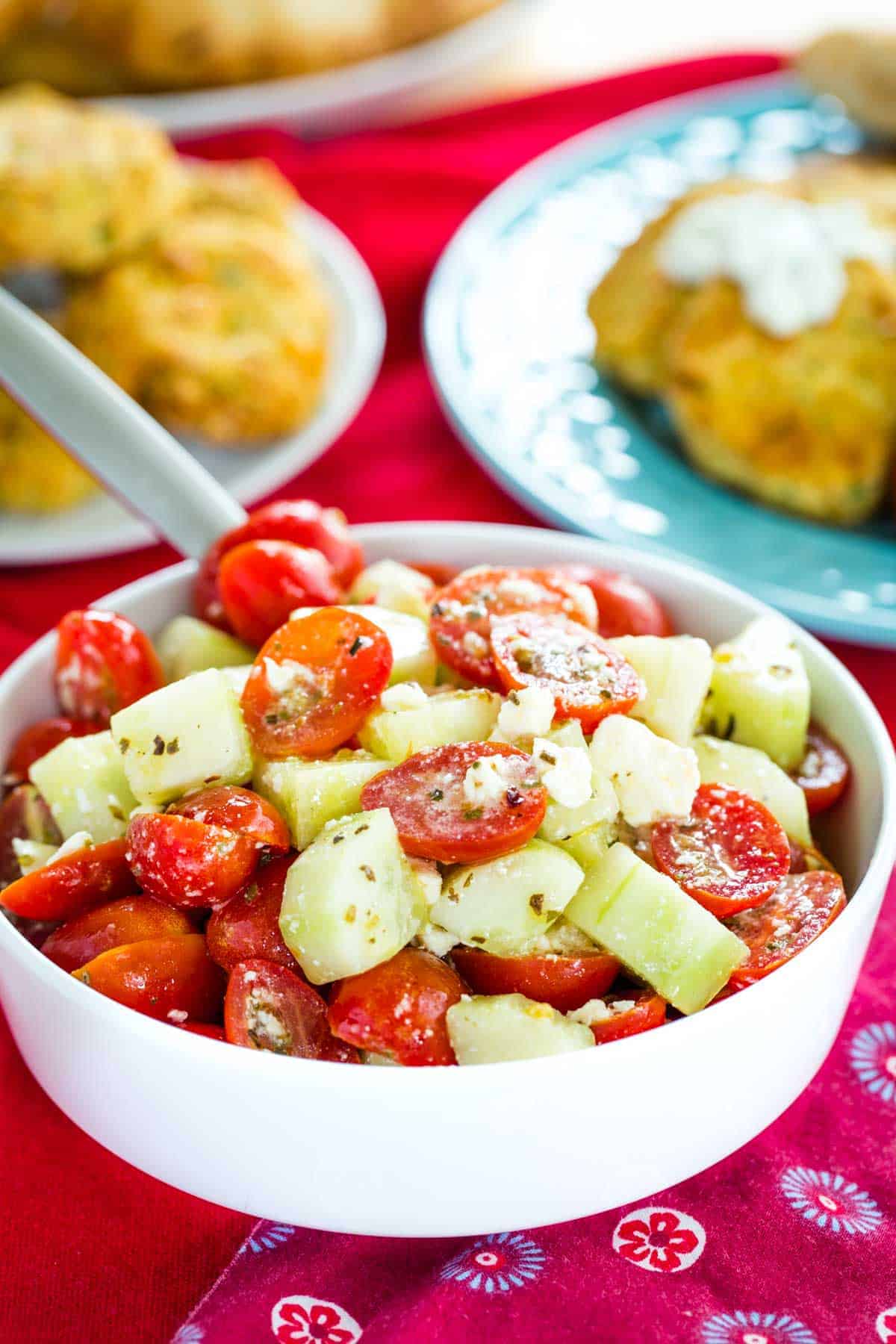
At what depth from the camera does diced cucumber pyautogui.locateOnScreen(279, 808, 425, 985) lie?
1085mm

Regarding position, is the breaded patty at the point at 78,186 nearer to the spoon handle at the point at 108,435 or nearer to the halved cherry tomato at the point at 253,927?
the spoon handle at the point at 108,435

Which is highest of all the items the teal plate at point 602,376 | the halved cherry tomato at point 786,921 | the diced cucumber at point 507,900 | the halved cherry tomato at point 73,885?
the diced cucumber at point 507,900

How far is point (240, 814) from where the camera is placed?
1189 mm

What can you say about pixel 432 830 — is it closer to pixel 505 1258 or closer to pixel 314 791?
pixel 314 791

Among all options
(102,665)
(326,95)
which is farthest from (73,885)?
(326,95)

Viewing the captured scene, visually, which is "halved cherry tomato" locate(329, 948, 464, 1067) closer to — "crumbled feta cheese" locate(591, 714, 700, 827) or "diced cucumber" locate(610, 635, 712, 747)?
"crumbled feta cheese" locate(591, 714, 700, 827)

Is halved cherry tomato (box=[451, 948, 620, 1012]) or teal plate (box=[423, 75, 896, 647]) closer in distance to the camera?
halved cherry tomato (box=[451, 948, 620, 1012])

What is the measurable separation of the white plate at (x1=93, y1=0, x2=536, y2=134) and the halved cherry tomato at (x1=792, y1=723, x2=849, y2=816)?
7.52 ft

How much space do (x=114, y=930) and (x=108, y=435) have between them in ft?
2.37

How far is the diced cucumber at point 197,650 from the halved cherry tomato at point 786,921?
61 cm

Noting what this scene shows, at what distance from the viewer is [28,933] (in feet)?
4.20

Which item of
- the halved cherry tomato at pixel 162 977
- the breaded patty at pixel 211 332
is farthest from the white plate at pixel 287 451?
the halved cherry tomato at pixel 162 977

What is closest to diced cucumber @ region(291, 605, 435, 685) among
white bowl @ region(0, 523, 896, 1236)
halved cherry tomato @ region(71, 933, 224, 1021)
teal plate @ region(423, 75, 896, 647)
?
halved cherry tomato @ region(71, 933, 224, 1021)

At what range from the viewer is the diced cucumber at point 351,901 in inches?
42.7
